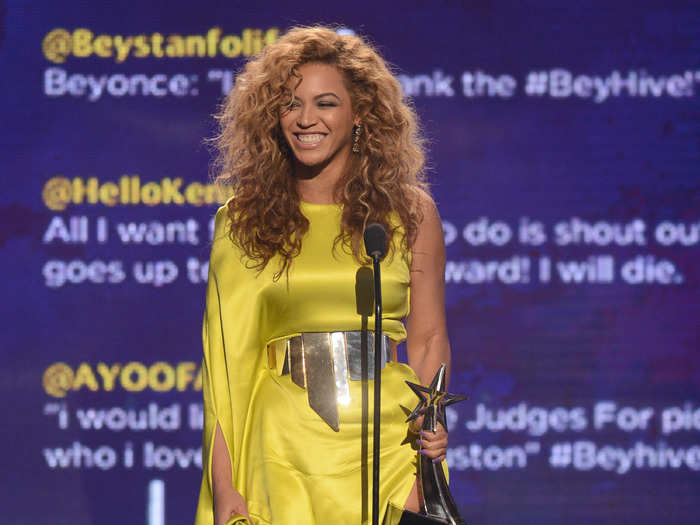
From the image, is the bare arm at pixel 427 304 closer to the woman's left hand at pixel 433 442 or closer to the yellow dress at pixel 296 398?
the yellow dress at pixel 296 398

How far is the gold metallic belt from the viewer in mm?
2074

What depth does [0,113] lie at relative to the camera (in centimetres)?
415

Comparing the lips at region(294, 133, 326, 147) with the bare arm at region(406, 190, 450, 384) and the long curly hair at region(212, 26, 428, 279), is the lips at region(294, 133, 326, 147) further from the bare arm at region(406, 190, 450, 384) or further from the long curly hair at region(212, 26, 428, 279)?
the bare arm at region(406, 190, 450, 384)

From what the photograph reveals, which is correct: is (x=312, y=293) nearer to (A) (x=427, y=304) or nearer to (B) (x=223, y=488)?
(A) (x=427, y=304)

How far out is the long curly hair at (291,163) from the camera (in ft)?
7.14

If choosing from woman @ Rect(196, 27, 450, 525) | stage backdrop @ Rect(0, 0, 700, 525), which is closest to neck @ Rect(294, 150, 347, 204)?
woman @ Rect(196, 27, 450, 525)

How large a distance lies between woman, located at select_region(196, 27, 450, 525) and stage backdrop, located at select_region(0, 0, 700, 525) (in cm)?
179

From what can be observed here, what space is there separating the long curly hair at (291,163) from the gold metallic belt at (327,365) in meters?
0.16

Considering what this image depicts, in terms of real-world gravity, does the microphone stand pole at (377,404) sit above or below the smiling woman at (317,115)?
below

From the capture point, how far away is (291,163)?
2.29 metres

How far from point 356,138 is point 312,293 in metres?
0.39

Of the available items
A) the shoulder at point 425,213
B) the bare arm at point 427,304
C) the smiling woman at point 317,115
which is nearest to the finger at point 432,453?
the bare arm at point 427,304

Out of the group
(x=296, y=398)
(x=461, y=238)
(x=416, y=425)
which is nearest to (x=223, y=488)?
(x=296, y=398)

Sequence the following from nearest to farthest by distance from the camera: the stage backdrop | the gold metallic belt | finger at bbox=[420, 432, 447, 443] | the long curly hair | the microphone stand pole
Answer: the microphone stand pole < finger at bbox=[420, 432, 447, 443] < the gold metallic belt < the long curly hair < the stage backdrop
